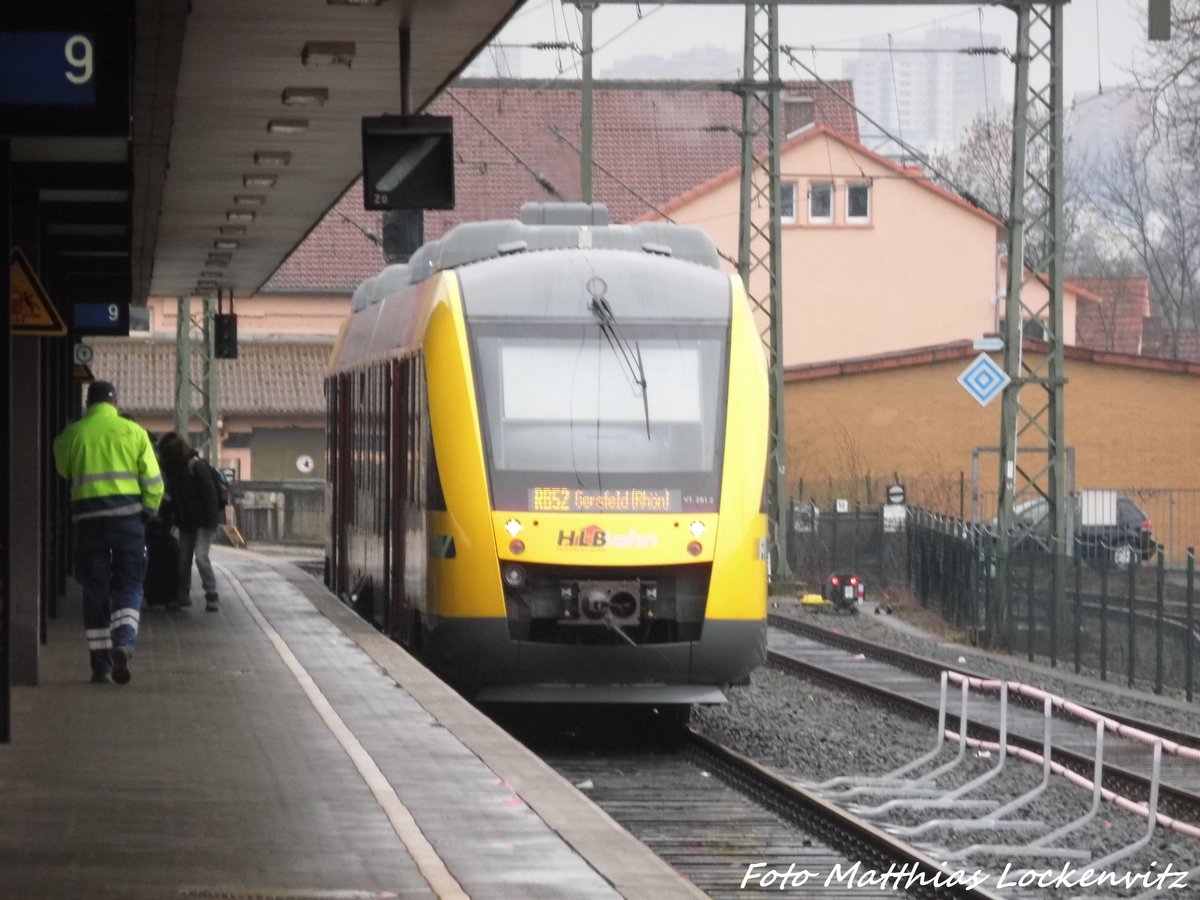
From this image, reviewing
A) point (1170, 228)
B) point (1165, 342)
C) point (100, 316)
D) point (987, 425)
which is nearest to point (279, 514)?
point (987, 425)

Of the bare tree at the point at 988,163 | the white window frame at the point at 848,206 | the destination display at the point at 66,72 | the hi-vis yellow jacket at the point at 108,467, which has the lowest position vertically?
the hi-vis yellow jacket at the point at 108,467

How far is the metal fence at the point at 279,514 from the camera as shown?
46.8 meters

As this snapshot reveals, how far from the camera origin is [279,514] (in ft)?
154

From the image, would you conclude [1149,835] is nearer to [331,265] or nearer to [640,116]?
[331,265]

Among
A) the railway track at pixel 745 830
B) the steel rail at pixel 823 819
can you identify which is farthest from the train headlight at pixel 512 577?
the steel rail at pixel 823 819

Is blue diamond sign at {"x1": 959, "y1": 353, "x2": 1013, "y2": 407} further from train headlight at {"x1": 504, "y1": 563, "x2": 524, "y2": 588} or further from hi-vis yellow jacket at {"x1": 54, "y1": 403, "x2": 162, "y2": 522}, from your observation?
hi-vis yellow jacket at {"x1": 54, "y1": 403, "x2": 162, "y2": 522}

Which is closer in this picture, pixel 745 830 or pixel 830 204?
pixel 745 830

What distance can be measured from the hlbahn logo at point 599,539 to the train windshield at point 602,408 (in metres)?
0.17

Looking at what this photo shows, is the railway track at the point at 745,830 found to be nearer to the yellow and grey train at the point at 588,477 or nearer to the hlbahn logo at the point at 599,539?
the yellow and grey train at the point at 588,477

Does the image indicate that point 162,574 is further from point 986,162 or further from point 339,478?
point 986,162

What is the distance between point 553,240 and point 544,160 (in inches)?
2053

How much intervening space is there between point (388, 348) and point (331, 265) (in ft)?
155

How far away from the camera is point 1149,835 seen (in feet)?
37.3

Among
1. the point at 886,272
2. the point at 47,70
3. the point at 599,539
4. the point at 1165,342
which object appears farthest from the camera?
the point at 1165,342
